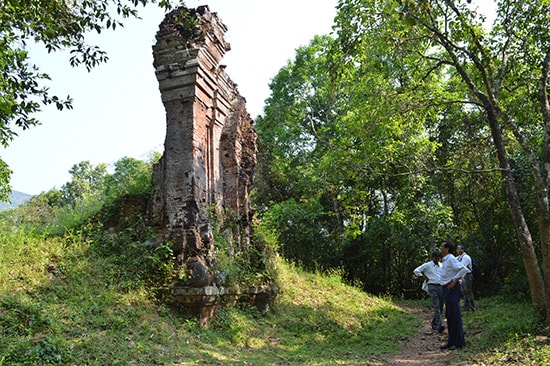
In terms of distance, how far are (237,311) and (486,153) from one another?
33.2 ft

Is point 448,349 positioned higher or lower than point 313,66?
lower

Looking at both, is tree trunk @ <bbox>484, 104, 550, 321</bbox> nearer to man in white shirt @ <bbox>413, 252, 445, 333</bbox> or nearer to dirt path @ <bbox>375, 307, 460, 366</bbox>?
dirt path @ <bbox>375, 307, 460, 366</bbox>

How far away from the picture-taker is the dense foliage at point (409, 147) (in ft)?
25.6

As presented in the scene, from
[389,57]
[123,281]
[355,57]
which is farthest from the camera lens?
[389,57]

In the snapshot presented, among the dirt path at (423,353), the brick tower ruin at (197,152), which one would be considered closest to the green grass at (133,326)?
the dirt path at (423,353)

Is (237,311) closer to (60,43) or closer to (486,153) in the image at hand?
(60,43)

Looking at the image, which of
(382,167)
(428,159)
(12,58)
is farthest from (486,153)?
(12,58)

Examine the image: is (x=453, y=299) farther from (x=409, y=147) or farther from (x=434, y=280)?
(x=409, y=147)

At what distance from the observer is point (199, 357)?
5.41m

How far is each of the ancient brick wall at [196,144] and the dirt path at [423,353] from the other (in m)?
3.28

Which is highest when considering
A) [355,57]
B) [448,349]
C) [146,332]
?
[355,57]

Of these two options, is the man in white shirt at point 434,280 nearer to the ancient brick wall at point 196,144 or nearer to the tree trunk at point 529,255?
the tree trunk at point 529,255

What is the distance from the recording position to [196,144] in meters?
7.84

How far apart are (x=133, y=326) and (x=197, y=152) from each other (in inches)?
130
